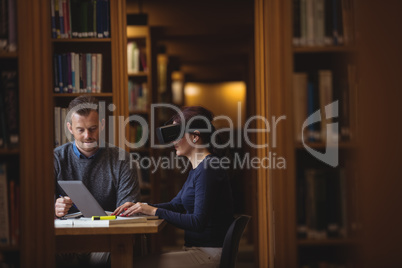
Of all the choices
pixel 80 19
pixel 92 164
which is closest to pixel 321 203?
pixel 92 164

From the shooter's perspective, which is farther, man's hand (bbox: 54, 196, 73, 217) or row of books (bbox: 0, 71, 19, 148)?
man's hand (bbox: 54, 196, 73, 217)

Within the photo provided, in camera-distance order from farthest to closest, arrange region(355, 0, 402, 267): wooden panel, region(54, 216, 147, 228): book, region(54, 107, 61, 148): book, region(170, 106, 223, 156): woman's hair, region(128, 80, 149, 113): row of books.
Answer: region(128, 80, 149, 113): row of books < region(54, 107, 61, 148): book < region(170, 106, 223, 156): woman's hair < region(54, 216, 147, 228): book < region(355, 0, 402, 267): wooden panel

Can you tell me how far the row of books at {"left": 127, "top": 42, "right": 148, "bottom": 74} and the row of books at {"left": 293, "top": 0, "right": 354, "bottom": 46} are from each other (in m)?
2.90

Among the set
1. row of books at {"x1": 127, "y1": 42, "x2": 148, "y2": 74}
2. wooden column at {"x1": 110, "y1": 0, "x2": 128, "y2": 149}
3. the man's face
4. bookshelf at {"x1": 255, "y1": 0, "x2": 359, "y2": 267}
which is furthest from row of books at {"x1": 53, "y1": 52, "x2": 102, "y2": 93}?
bookshelf at {"x1": 255, "y1": 0, "x2": 359, "y2": 267}

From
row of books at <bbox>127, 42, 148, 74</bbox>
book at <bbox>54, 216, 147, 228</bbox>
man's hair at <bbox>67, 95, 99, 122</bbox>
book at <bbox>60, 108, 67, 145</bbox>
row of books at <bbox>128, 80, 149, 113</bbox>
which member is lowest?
book at <bbox>54, 216, 147, 228</bbox>

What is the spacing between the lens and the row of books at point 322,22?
1.68m

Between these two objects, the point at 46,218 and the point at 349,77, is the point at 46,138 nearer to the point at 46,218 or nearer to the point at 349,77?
the point at 46,218

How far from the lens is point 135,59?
4.47 metres

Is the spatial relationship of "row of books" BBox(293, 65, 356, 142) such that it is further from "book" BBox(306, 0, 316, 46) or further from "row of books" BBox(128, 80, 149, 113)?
"row of books" BBox(128, 80, 149, 113)

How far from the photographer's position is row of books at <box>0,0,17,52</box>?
5.35 feet

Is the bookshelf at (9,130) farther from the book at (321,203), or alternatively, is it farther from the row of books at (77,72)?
the row of books at (77,72)

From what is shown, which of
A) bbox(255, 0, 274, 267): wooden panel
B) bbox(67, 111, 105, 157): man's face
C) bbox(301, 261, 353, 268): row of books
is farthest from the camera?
bbox(67, 111, 105, 157): man's face

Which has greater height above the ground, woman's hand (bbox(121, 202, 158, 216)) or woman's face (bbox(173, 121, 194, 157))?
woman's face (bbox(173, 121, 194, 157))

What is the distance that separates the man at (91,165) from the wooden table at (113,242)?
538 millimetres
